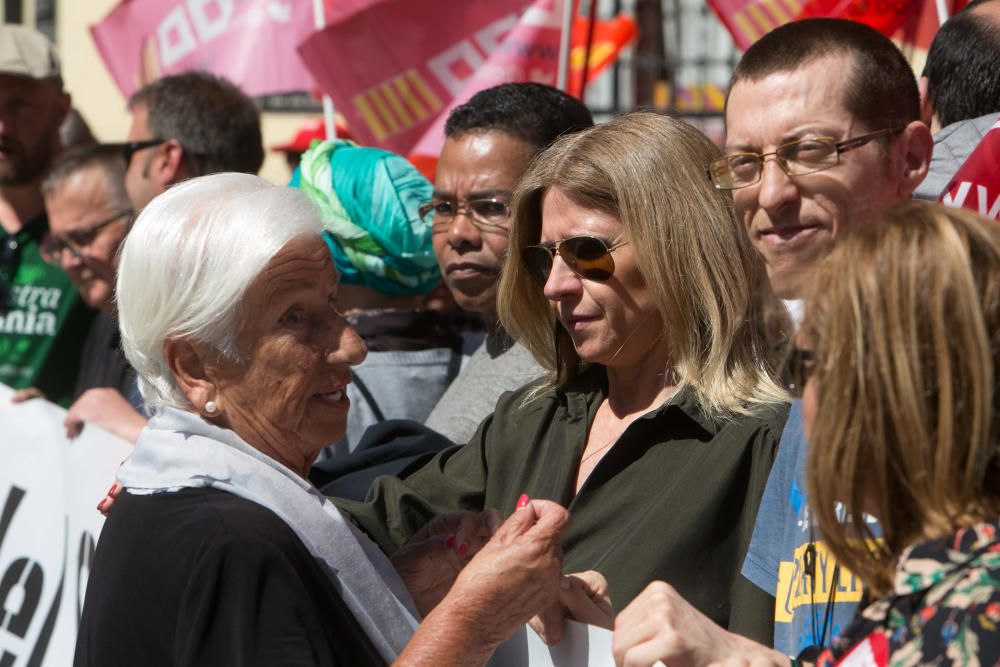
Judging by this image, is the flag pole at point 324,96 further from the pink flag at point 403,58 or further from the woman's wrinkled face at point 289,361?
the woman's wrinkled face at point 289,361

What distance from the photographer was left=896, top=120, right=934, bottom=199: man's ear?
272 centimetres

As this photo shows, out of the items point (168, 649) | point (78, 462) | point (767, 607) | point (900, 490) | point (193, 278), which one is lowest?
point (78, 462)

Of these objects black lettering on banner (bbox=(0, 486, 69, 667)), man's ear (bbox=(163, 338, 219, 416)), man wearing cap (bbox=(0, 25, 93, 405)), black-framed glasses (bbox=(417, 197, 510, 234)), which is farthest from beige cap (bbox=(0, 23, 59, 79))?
man's ear (bbox=(163, 338, 219, 416))

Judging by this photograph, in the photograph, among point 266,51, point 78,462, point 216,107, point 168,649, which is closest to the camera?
point 168,649

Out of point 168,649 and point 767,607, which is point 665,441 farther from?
point 168,649

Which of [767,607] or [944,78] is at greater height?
[944,78]

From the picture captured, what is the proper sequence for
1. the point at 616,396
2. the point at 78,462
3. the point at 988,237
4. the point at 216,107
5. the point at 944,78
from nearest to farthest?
the point at 988,237, the point at 616,396, the point at 944,78, the point at 78,462, the point at 216,107

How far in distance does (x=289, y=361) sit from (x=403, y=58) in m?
3.64

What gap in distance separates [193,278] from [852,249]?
1.13 metres

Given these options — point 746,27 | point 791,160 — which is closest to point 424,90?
point 746,27

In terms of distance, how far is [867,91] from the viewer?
273 cm

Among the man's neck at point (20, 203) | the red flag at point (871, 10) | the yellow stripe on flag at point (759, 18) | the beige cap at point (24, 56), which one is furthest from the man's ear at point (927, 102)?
the beige cap at point (24, 56)

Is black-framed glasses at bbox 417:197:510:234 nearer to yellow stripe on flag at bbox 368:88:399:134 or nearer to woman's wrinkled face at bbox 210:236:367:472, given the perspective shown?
woman's wrinkled face at bbox 210:236:367:472

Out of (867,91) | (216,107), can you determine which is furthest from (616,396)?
(216,107)
